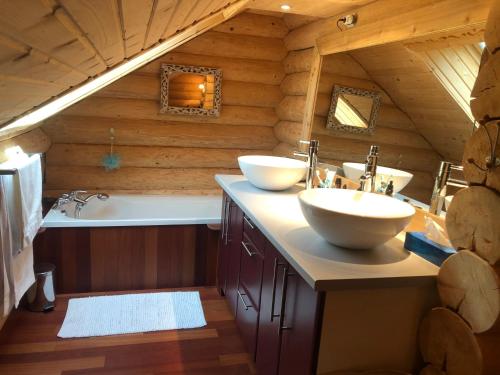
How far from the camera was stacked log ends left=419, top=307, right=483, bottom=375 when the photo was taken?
1.19 metres

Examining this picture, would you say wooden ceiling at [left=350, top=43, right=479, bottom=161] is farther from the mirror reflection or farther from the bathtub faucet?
the bathtub faucet

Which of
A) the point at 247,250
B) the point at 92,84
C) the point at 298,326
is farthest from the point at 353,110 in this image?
the point at 92,84

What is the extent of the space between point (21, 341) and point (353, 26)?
2.71 metres

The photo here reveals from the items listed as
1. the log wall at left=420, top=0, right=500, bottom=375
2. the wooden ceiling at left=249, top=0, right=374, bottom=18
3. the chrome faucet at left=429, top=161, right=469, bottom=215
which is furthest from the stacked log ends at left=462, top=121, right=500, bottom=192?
the wooden ceiling at left=249, top=0, right=374, bottom=18

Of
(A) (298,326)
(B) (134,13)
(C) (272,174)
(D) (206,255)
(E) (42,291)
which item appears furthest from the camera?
(D) (206,255)

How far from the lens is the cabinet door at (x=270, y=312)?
161 centimetres

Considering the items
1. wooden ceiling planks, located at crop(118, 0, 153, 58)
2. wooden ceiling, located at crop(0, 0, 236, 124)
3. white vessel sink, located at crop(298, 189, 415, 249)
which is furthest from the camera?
white vessel sink, located at crop(298, 189, 415, 249)

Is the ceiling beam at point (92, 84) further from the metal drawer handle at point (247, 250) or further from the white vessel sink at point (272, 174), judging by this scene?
the metal drawer handle at point (247, 250)

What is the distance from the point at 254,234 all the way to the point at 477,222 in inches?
41.1

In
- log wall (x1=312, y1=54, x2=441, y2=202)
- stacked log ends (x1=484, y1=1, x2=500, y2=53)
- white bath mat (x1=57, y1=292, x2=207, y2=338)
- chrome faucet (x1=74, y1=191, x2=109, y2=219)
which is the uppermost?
stacked log ends (x1=484, y1=1, x2=500, y2=53)

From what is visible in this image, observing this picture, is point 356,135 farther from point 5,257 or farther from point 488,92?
point 5,257

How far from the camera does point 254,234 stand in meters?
1.96

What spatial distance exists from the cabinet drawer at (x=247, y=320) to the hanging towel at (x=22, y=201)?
1.22 meters

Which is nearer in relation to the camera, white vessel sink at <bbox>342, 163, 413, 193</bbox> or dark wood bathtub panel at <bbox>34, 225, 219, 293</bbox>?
white vessel sink at <bbox>342, 163, 413, 193</bbox>
